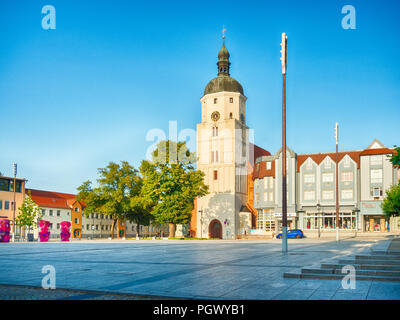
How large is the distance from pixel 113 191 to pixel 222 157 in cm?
1921

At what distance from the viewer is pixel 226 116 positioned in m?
76.4

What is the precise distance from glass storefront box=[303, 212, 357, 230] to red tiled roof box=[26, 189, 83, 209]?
185ft

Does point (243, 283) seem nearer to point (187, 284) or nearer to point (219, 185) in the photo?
point (187, 284)

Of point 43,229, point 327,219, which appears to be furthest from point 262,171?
point 43,229

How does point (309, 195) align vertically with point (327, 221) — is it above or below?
above

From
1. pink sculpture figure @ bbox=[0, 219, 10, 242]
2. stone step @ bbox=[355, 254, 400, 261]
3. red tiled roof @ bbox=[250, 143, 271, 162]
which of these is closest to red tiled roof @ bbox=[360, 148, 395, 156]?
red tiled roof @ bbox=[250, 143, 271, 162]

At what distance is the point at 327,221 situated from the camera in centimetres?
6762

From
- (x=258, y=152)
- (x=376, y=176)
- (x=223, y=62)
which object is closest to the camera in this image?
(x=376, y=176)

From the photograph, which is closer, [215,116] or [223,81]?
[215,116]

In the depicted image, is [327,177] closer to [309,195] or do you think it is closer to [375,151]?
[309,195]

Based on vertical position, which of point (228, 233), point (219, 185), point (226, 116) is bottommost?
point (228, 233)
